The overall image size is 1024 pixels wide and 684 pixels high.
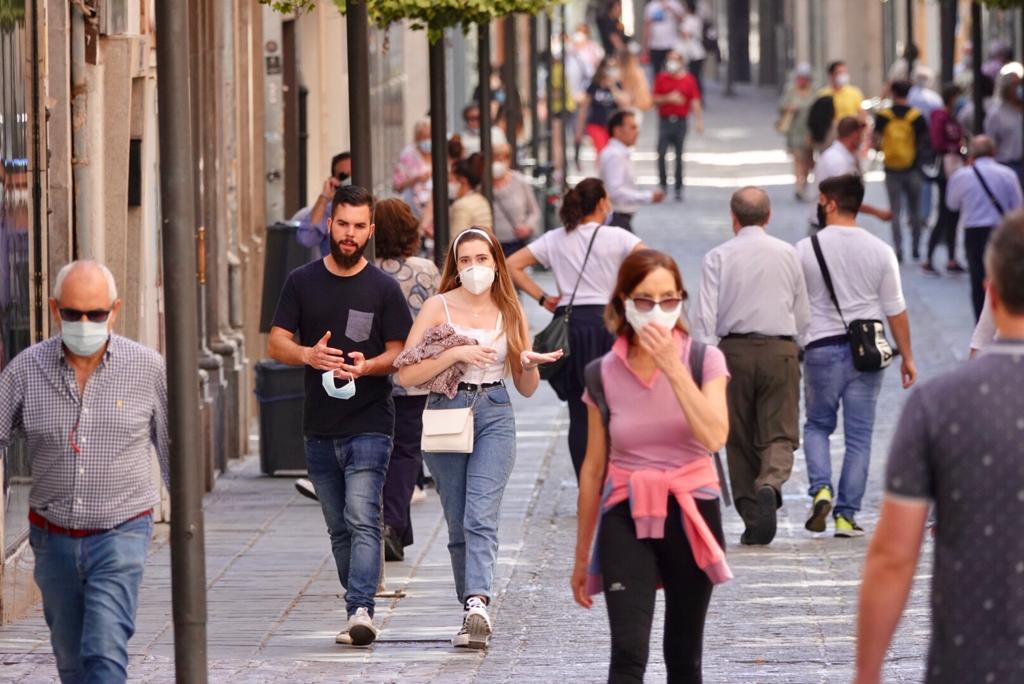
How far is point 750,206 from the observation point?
37.1 ft

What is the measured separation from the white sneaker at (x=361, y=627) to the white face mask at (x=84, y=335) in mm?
2548

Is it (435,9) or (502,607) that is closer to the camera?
(502,607)

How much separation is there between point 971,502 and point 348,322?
4.62 metres

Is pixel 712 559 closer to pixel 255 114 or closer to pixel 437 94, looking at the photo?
pixel 437 94

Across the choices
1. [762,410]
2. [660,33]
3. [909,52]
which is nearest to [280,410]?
[762,410]

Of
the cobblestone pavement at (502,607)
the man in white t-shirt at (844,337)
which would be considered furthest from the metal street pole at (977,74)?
the man in white t-shirt at (844,337)

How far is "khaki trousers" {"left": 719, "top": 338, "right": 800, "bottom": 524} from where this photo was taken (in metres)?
11.3

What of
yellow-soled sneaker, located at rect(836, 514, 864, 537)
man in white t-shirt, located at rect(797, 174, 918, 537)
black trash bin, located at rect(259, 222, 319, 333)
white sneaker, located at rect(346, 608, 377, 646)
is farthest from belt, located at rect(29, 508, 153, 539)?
black trash bin, located at rect(259, 222, 319, 333)

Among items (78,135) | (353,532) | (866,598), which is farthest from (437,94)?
(866,598)

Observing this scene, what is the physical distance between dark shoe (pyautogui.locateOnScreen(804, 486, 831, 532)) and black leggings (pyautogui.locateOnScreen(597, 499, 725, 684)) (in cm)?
538

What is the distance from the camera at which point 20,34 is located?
10258 millimetres

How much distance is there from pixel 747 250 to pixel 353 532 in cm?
307

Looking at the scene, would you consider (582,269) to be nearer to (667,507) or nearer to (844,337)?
(844,337)

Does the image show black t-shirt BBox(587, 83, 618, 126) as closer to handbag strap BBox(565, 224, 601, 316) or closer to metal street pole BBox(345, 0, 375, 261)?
handbag strap BBox(565, 224, 601, 316)
